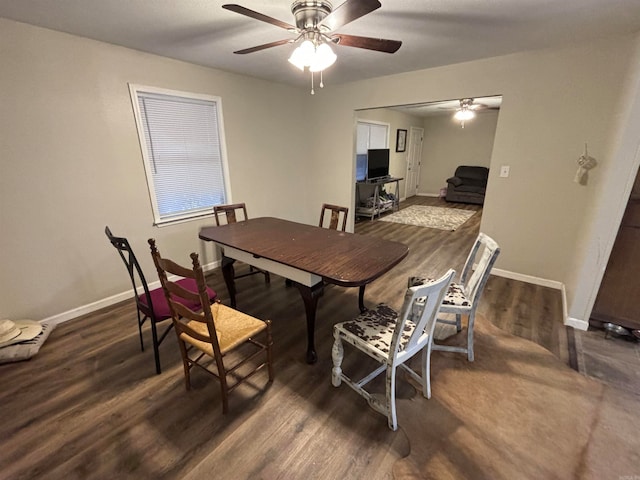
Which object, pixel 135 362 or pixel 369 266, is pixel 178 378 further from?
pixel 369 266

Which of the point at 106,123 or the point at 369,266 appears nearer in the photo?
the point at 369,266

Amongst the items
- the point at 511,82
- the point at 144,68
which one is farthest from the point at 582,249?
the point at 144,68

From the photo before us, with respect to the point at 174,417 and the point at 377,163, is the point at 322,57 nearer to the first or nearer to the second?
the point at 174,417

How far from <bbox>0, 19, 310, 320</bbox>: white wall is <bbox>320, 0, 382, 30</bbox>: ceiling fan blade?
2108 mm

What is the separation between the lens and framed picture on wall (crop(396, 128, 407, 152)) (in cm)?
749

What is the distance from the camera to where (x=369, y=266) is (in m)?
1.80

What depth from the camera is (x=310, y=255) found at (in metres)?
1.99

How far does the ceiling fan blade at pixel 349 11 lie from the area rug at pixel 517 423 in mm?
2113

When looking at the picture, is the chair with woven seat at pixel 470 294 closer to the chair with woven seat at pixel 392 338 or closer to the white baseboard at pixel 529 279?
the chair with woven seat at pixel 392 338

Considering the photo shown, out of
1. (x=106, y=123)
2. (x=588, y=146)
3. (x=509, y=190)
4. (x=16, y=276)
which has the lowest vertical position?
(x=16, y=276)

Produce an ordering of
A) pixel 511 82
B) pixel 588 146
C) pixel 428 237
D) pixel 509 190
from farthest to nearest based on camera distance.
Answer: pixel 428 237, pixel 509 190, pixel 511 82, pixel 588 146

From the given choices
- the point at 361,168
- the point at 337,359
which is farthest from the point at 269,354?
the point at 361,168

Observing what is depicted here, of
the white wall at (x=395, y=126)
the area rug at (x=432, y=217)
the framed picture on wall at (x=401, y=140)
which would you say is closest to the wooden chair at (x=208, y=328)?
the area rug at (x=432, y=217)

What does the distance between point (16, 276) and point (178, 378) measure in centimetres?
163
